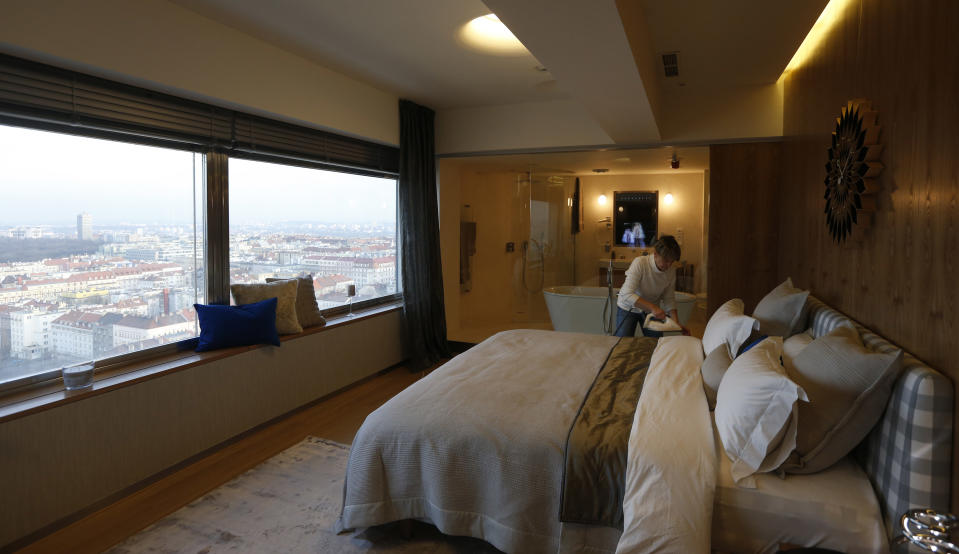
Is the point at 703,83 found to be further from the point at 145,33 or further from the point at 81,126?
the point at 81,126

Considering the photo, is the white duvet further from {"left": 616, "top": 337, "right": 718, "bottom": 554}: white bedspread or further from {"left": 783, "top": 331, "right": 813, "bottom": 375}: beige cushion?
{"left": 783, "top": 331, "right": 813, "bottom": 375}: beige cushion

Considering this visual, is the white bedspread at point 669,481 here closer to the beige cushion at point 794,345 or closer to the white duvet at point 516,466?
the white duvet at point 516,466

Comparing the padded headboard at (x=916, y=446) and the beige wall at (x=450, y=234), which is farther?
the beige wall at (x=450, y=234)

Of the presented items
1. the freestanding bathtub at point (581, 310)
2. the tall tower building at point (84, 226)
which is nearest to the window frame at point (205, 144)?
the tall tower building at point (84, 226)

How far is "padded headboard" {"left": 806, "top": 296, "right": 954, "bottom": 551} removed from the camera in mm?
1537

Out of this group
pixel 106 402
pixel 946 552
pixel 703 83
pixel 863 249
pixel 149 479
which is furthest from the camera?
pixel 703 83

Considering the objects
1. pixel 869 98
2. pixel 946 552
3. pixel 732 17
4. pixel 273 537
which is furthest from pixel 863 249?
pixel 273 537

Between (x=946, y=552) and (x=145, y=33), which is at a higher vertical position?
(x=145, y=33)

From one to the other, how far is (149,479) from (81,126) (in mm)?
1816

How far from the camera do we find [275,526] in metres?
2.47

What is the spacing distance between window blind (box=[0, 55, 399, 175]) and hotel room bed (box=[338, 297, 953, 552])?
2055 millimetres

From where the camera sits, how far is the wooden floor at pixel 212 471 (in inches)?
95.1

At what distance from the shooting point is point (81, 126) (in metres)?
2.74

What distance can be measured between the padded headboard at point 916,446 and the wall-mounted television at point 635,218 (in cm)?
546
